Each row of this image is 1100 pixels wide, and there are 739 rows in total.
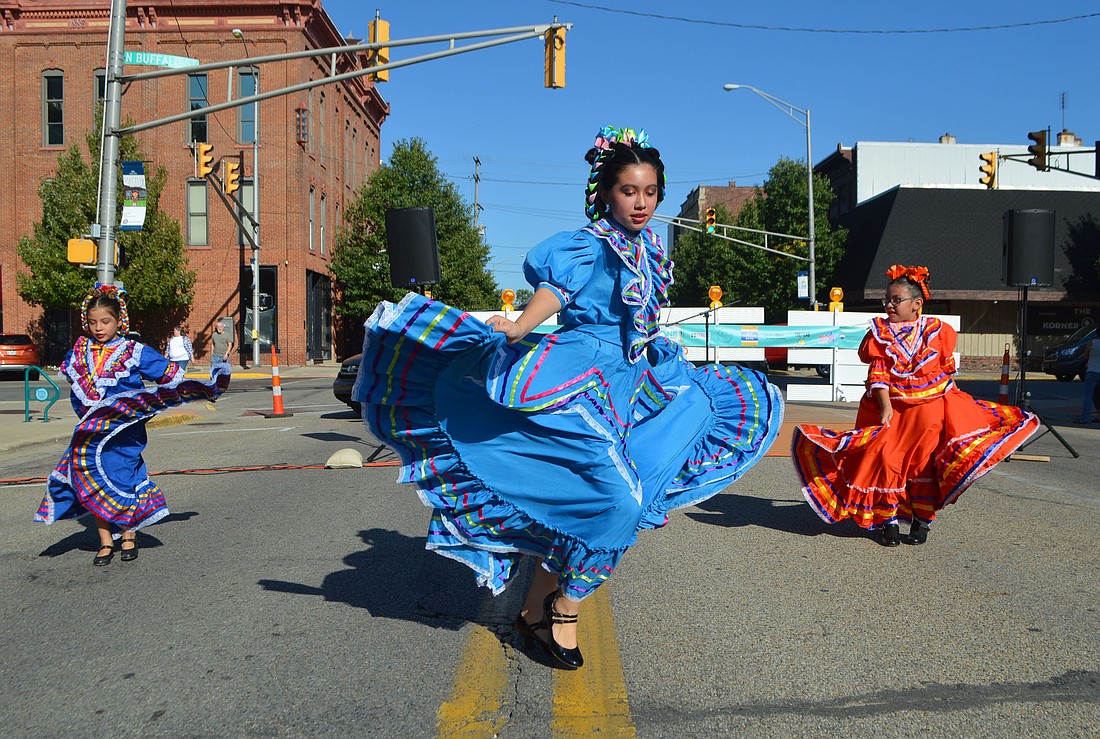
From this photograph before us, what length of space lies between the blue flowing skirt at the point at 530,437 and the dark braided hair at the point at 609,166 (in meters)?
0.62

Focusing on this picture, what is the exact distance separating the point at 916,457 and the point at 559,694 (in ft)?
11.2

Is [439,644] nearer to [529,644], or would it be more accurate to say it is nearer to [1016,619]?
[529,644]

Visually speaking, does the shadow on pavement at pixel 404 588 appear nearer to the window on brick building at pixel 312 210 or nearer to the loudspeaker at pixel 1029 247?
the loudspeaker at pixel 1029 247

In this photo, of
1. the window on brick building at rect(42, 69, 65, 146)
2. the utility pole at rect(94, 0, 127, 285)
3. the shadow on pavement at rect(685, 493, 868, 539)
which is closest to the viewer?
the shadow on pavement at rect(685, 493, 868, 539)

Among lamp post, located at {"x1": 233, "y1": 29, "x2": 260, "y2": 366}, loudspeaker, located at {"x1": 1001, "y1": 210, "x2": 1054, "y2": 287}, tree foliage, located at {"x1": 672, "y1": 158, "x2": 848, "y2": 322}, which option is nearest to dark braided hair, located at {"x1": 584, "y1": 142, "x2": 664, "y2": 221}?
loudspeaker, located at {"x1": 1001, "y1": 210, "x2": 1054, "y2": 287}

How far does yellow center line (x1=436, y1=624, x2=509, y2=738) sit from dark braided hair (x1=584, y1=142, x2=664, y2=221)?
1.83 metres

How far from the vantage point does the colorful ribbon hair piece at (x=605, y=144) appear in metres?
4.05

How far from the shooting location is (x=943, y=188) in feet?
127

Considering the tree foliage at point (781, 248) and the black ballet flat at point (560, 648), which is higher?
the tree foliage at point (781, 248)

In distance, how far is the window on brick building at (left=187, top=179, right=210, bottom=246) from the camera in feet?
124

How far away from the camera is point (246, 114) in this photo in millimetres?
37594

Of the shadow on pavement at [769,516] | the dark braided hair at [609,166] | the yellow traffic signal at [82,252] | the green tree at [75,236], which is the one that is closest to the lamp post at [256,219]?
the green tree at [75,236]

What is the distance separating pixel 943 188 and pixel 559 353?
128 ft

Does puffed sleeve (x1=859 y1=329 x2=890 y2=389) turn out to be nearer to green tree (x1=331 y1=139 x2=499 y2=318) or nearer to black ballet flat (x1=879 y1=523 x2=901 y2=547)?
black ballet flat (x1=879 y1=523 x2=901 y2=547)
